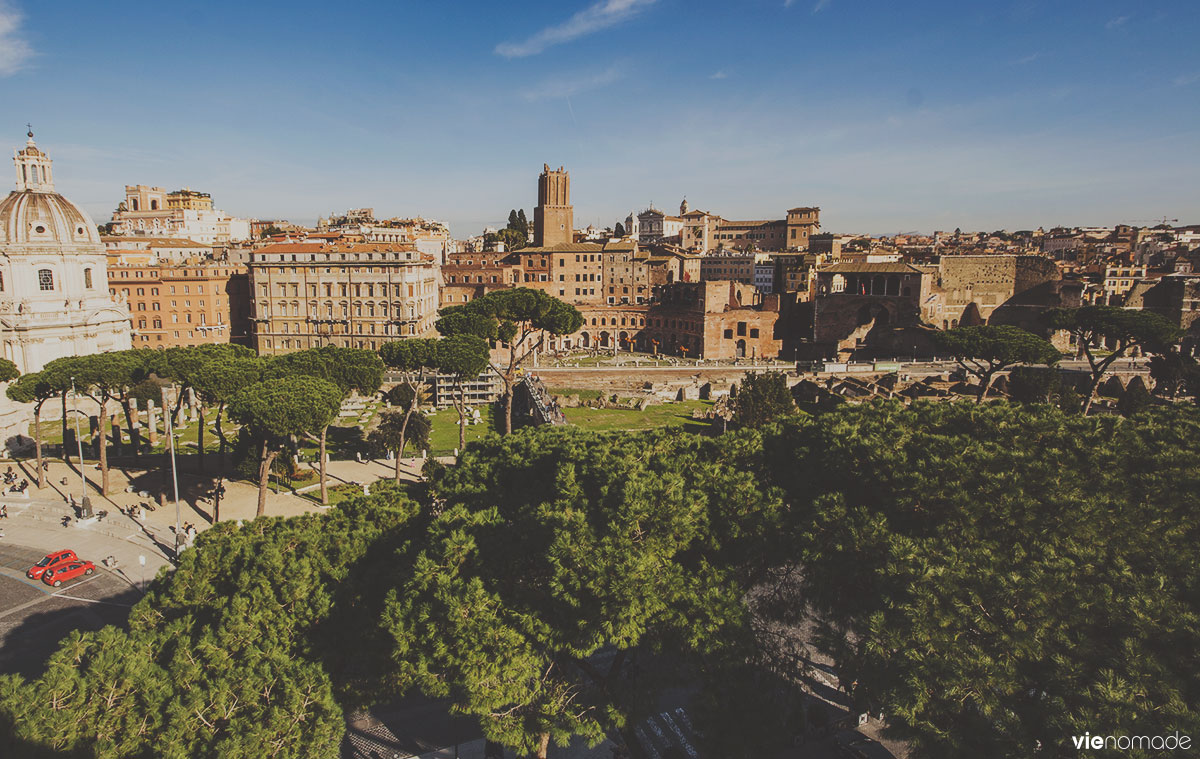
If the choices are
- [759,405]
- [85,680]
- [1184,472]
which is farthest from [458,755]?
[759,405]

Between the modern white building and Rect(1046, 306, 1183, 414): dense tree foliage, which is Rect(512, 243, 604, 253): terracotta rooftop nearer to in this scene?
the modern white building

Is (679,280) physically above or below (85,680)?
above

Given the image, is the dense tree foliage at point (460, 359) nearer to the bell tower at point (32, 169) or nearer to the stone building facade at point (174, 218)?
the bell tower at point (32, 169)

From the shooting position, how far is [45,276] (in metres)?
51.9

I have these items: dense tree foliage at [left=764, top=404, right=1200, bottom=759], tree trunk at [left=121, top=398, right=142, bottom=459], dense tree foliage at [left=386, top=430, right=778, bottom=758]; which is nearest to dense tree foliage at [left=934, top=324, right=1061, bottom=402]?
dense tree foliage at [left=764, top=404, right=1200, bottom=759]

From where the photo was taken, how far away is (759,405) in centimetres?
4050

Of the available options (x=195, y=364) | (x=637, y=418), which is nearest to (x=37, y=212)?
(x=195, y=364)

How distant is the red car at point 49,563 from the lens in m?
22.0

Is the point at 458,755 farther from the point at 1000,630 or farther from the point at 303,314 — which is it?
the point at 303,314

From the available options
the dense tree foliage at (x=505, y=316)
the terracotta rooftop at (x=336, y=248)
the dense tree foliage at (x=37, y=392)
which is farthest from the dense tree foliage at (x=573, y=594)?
the terracotta rooftop at (x=336, y=248)

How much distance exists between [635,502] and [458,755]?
750 centimetres

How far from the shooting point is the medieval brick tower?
83.1 metres

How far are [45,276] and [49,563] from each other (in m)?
40.6

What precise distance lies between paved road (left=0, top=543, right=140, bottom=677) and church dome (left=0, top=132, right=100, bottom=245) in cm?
3909
